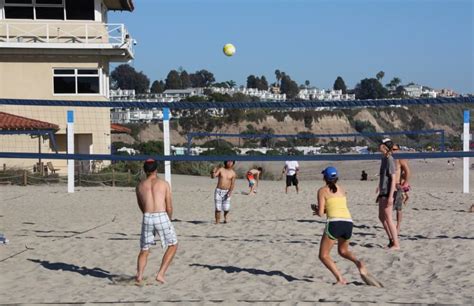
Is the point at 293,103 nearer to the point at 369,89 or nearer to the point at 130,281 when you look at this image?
the point at 130,281

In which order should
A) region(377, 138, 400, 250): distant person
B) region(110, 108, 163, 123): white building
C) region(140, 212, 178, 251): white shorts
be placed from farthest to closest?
1. region(110, 108, 163, 123): white building
2. region(377, 138, 400, 250): distant person
3. region(140, 212, 178, 251): white shorts

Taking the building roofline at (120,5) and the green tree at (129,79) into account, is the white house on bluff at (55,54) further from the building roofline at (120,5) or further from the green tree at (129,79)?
the green tree at (129,79)

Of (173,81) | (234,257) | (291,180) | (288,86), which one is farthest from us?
(288,86)

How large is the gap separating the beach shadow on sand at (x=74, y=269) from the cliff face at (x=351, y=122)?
180 feet

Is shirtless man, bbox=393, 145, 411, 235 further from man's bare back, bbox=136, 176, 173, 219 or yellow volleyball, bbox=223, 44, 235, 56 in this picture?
yellow volleyball, bbox=223, 44, 235, 56

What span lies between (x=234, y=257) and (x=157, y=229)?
206 cm

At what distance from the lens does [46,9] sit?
2934 centimetres

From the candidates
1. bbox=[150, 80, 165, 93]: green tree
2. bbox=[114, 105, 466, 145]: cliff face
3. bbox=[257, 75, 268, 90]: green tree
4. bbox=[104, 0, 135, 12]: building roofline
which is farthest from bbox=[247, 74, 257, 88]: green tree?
bbox=[104, 0, 135, 12]: building roofline

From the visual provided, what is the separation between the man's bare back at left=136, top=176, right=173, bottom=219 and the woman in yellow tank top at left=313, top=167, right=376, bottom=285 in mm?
1595

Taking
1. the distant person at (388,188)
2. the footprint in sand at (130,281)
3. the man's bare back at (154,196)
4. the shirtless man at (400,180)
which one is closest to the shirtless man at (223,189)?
the shirtless man at (400,180)

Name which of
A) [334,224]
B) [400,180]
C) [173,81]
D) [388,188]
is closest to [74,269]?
[334,224]

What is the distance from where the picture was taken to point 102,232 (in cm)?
1236

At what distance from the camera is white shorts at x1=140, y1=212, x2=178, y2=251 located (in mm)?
8000

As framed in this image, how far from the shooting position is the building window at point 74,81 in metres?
29.5
